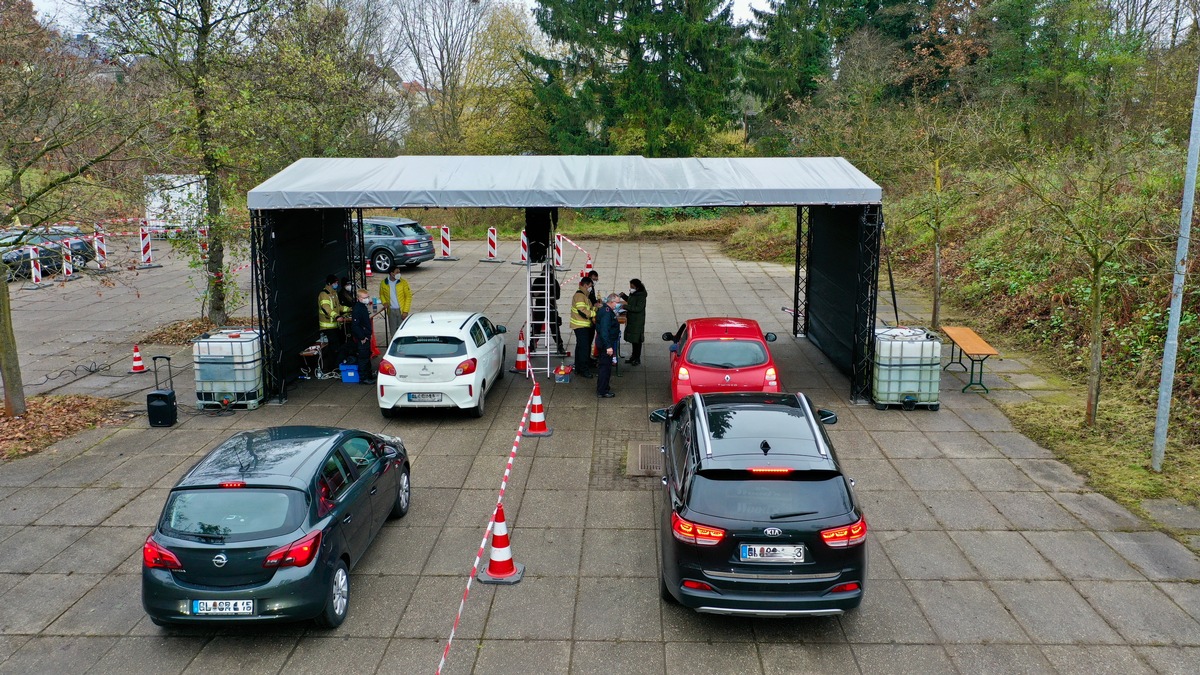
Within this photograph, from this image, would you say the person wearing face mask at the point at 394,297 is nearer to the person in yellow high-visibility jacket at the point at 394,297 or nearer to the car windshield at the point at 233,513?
the person in yellow high-visibility jacket at the point at 394,297

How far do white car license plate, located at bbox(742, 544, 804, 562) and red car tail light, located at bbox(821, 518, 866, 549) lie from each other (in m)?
0.21

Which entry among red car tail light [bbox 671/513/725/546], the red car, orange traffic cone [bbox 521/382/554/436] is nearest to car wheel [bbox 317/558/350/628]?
red car tail light [bbox 671/513/725/546]

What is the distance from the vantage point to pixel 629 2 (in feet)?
122

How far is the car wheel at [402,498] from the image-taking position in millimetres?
9156

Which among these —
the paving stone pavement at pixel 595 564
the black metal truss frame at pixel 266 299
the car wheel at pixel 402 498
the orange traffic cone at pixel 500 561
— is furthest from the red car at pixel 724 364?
the black metal truss frame at pixel 266 299

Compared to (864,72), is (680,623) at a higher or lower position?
lower

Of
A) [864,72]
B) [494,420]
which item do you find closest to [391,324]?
[494,420]

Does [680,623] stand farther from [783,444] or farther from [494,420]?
[494,420]

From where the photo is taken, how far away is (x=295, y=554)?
6688 millimetres

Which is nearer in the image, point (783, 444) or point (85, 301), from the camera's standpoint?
point (783, 444)

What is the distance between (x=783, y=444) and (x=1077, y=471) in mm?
5452

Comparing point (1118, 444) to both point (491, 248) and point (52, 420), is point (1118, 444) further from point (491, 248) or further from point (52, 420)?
point (491, 248)

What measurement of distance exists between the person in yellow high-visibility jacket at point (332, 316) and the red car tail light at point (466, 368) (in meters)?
3.78

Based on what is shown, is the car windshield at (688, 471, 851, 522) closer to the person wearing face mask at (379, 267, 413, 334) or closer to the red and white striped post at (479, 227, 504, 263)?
the person wearing face mask at (379, 267, 413, 334)
